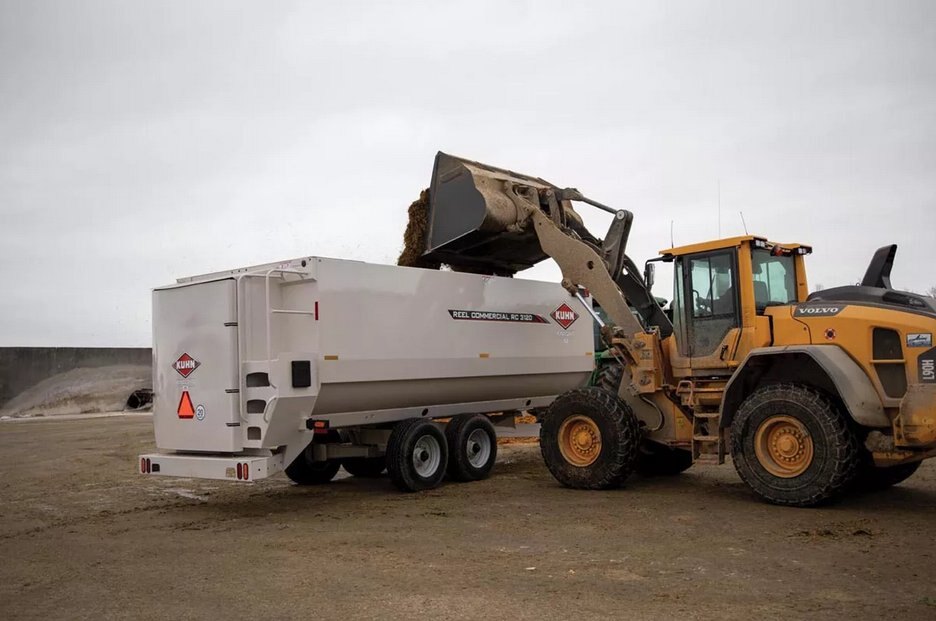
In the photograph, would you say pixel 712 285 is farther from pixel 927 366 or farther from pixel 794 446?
pixel 927 366

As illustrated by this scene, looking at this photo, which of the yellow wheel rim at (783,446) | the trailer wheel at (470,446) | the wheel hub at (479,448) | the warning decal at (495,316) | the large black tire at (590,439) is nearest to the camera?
the yellow wheel rim at (783,446)

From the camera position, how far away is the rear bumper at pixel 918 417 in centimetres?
823

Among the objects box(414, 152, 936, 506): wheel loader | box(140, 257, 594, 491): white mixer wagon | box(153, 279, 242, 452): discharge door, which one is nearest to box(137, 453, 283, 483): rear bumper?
box(140, 257, 594, 491): white mixer wagon

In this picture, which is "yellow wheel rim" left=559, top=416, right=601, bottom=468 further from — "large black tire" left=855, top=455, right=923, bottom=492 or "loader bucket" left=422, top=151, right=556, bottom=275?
"large black tire" left=855, top=455, right=923, bottom=492

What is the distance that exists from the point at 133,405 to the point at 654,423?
23.2 metres

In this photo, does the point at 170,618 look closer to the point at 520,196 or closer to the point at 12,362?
the point at 520,196

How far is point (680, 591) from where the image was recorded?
6.12m

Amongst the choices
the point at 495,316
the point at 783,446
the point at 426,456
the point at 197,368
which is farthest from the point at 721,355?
the point at 197,368

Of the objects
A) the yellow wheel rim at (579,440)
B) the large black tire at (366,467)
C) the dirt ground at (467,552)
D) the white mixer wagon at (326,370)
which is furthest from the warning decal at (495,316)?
the large black tire at (366,467)

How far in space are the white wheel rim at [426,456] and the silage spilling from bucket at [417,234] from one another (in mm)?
2533

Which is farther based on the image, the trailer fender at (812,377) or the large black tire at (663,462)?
the large black tire at (663,462)

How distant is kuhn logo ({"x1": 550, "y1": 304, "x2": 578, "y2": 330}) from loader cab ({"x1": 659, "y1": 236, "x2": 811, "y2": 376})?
2829 mm

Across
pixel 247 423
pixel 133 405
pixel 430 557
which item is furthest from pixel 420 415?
pixel 133 405

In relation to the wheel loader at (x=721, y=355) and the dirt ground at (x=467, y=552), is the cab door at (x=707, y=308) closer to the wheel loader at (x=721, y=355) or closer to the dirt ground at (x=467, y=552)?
the wheel loader at (x=721, y=355)
